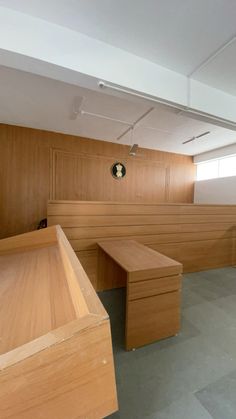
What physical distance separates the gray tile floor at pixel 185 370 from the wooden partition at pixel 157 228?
3.34 ft

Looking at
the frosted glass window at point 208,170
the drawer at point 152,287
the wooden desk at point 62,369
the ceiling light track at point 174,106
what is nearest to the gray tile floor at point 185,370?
A: the drawer at point 152,287

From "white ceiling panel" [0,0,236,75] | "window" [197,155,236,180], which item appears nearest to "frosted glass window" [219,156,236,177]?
"window" [197,155,236,180]

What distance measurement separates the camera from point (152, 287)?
1.80 metres

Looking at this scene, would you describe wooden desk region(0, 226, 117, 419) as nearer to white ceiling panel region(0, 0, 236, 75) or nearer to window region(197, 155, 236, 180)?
white ceiling panel region(0, 0, 236, 75)

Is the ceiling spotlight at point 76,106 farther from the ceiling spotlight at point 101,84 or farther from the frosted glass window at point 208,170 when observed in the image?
the frosted glass window at point 208,170

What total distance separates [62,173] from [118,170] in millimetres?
1571

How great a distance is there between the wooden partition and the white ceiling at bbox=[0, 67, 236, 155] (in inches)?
62.7

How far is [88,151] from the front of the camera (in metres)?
5.18

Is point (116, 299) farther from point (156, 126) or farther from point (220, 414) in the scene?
point (156, 126)

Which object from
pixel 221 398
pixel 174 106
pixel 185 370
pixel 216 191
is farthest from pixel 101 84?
pixel 216 191

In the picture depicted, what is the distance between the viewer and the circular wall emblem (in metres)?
5.51

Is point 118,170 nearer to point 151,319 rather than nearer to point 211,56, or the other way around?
point 211,56

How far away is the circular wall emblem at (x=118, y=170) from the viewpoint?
217 inches

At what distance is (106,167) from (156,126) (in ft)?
5.81
